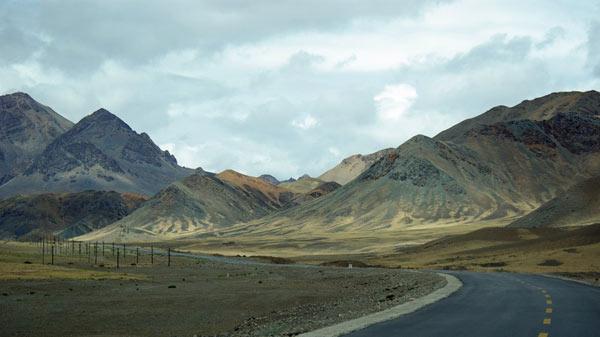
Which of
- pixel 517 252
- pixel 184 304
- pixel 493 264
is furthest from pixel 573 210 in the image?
pixel 184 304

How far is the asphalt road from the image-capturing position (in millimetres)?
23141

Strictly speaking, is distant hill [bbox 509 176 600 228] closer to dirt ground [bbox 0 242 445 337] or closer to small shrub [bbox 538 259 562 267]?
small shrub [bbox 538 259 562 267]

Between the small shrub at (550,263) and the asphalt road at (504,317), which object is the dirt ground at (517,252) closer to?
the small shrub at (550,263)

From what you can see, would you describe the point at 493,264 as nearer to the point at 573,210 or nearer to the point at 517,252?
the point at 517,252

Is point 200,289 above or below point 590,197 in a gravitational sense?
below

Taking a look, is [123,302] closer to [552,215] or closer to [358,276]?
[358,276]

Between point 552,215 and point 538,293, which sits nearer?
point 538,293

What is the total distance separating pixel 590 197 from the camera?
171 m

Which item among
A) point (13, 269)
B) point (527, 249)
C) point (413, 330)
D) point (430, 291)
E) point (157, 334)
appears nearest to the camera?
point (413, 330)

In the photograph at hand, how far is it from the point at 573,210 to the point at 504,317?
490 ft

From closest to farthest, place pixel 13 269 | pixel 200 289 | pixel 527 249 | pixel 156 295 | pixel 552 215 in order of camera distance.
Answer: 1. pixel 156 295
2. pixel 200 289
3. pixel 13 269
4. pixel 527 249
5. pixel 552 215

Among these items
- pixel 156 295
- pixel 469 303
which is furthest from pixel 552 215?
pixel 469 303

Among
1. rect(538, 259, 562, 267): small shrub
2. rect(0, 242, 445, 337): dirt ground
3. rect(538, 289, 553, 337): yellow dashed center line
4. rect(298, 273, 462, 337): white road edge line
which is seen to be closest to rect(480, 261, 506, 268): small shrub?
rect(538, 259, 562, 267): small shrub

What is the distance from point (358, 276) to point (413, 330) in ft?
183
